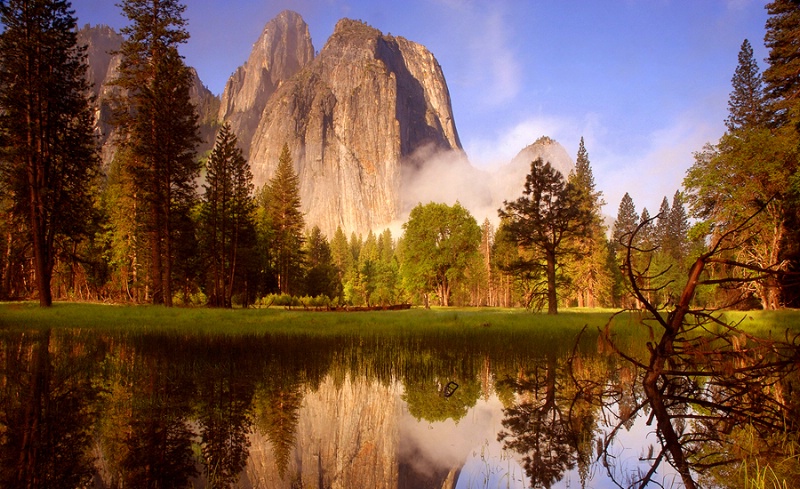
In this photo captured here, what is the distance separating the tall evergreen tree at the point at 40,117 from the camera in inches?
880

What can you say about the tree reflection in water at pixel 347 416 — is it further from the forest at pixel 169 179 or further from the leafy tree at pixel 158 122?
the leafy tree at pixel 158 122

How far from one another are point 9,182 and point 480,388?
2698cm

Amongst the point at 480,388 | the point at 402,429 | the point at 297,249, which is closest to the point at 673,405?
the point at 480,388

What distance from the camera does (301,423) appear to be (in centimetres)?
600

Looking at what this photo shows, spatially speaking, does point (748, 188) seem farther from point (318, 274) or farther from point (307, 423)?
point (318, 274)

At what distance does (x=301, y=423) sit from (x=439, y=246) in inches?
1924

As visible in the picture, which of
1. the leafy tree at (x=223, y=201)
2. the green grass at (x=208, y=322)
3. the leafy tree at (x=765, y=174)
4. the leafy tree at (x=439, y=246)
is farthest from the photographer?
the leafy tree at (x=439, y=246)

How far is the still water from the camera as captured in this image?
4.46 m

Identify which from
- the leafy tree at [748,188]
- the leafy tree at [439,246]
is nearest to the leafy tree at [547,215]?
the leafy tree at [748,188]

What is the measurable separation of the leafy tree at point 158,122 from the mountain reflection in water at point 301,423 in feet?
57.3

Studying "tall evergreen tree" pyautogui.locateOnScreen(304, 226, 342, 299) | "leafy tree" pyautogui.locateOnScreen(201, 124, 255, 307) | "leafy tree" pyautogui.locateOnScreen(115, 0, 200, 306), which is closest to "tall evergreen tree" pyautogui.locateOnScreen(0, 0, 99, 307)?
"leafy tree" pyautogui.locateOnScreen(115, 0, 200, 306)

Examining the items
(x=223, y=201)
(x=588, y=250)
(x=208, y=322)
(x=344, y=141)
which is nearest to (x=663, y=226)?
(x=588, y=250)

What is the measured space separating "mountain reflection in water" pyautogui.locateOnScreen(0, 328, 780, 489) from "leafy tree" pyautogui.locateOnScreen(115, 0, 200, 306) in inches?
688

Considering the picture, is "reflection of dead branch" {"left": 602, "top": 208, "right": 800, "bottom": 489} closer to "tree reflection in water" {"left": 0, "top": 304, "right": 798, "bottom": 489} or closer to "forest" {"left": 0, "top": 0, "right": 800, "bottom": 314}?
"tree reflection in water" {"left": 0, "top": 304, "right": 798, "bottom": 489}
